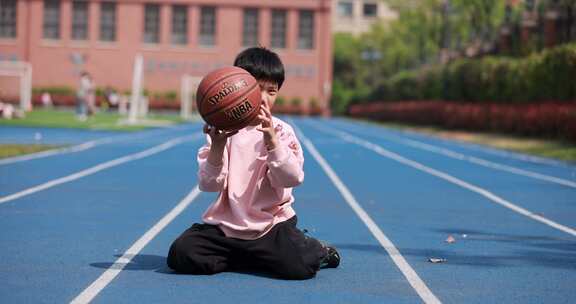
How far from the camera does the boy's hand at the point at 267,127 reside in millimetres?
5906

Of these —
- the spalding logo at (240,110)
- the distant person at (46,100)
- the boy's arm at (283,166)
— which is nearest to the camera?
the spalding logo at (240,110)

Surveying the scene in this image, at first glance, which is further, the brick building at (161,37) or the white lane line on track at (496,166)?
the brick building at (161,37)

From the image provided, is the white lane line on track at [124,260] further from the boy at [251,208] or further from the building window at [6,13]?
the building window at [6,13]

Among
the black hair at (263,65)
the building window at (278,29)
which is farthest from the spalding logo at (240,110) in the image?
the building window at (278,29)

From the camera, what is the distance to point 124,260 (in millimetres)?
6926

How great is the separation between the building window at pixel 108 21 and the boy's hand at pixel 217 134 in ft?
248

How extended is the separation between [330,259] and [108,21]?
75566mm

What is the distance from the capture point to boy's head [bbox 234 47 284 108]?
243 inches

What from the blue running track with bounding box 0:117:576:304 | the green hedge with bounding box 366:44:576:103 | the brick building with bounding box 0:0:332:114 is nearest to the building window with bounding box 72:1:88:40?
the brick building with bounding box 0:0:332:114

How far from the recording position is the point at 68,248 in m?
7.50

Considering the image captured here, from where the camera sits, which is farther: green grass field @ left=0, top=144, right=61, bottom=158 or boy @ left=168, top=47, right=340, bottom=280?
green grass field @ left=0, top=144, right=61, bottom=158

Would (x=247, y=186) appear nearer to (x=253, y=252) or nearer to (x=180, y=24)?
(x=253, y=252)

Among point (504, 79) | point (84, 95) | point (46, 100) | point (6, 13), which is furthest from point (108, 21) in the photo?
point (504, 79)

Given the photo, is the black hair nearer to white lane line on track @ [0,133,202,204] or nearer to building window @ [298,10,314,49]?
white lane line on track @ [0,133,202,204]
